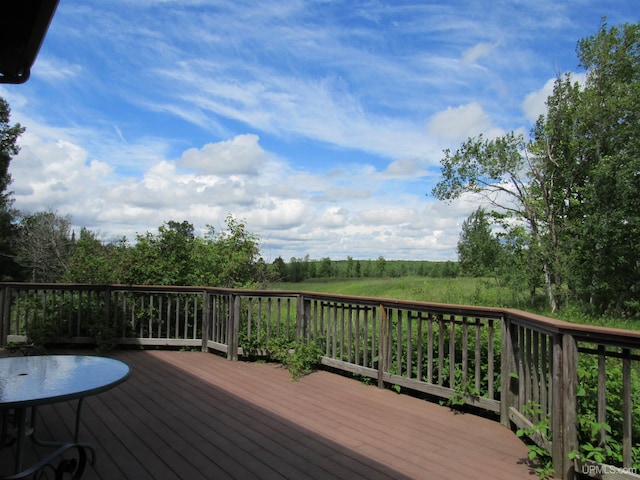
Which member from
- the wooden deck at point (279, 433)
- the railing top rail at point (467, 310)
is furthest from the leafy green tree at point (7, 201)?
the wooden deck at point (279, 433)

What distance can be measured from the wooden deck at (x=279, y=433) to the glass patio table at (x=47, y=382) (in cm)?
53

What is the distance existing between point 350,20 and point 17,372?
6.40m

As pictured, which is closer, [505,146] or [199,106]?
[199,106]

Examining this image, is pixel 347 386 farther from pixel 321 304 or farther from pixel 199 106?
pixel 199 106

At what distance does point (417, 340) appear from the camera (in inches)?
159

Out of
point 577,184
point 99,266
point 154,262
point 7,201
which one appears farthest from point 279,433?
point 7,201

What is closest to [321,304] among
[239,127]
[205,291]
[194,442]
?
[205,291]

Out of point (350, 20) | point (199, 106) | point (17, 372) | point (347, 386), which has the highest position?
point (350, 20)

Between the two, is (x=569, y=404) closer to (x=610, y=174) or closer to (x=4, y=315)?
(x=4, y=315)

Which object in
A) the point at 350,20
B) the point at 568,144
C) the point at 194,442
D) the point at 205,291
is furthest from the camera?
the point at 568,144

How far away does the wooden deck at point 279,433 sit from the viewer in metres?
2.45

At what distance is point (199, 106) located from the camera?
8.60m

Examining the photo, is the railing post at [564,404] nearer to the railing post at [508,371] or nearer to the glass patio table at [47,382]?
the railing post at [508,371]

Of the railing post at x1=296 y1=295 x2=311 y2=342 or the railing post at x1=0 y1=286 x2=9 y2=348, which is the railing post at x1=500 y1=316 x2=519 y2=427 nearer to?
the railing post at x1=296 y1=295 x2=311 y2=342
